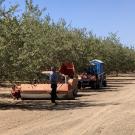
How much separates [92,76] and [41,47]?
405 inches

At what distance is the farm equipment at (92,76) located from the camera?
1732 inches

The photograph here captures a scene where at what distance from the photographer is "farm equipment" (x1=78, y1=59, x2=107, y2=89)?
44000mm

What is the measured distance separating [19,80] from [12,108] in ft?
6.63

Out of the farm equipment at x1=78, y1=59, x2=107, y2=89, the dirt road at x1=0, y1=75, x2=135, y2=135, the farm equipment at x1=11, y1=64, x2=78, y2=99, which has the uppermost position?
the farm equipment at x1=78, y1=59, x2=107, y2=89

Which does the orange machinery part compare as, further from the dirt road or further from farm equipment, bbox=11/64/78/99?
the dirt road

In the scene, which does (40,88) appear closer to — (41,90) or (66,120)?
(41,90)

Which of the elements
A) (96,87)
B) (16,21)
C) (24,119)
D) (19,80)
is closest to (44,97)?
(19,80)

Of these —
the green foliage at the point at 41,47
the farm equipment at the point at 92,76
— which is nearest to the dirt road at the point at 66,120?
the green foliage at the point at 41,47

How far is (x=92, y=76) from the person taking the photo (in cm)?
4447

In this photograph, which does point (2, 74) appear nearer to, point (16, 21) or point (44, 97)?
point (16, 21)

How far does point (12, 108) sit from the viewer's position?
23469mm

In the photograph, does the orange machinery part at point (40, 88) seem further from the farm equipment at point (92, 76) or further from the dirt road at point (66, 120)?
the farm equipment at point (92, 76)

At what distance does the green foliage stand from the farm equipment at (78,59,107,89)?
2.33 feet

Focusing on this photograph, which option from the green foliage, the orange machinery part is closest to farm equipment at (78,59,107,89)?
the green foliage
